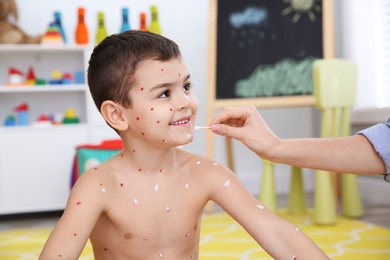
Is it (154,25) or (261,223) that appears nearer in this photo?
(261,223)

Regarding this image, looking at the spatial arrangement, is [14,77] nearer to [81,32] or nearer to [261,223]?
[81,32]

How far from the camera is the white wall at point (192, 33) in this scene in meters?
3.20

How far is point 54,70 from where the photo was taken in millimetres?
3186

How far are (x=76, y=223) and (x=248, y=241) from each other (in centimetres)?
118

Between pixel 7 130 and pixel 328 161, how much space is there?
2219 millimetres

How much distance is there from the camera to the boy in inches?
41.9

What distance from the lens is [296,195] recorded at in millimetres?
2596

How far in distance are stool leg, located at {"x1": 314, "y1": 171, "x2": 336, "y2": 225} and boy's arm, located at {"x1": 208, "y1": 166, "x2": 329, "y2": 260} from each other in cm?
126

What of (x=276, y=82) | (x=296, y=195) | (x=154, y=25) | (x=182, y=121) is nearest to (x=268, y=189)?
(x=296, y=195)

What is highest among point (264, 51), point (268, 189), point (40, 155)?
point (264, 51)

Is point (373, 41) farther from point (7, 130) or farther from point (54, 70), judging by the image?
point (7, 130)

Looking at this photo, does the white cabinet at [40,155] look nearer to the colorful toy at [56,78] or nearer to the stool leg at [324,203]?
the colorful toy at [56,78]

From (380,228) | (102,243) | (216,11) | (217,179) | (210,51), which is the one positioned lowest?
(380,228)

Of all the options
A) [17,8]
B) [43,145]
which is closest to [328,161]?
[43,145]
